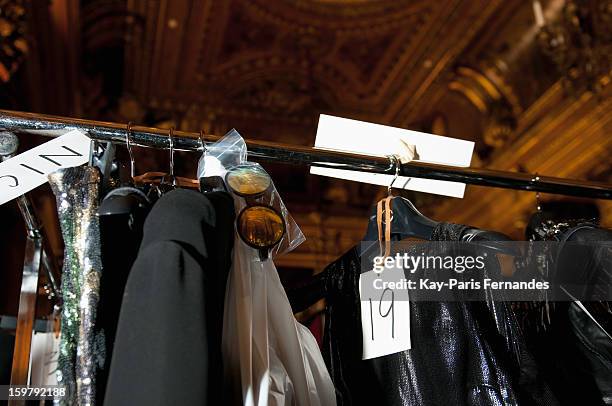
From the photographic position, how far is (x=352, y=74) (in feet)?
12.7

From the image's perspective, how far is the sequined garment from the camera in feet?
1.80

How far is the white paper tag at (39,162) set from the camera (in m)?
0.65

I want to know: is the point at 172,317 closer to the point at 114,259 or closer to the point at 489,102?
the point at 114,259

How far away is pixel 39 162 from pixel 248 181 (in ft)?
0.79

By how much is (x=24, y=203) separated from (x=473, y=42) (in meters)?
3.15

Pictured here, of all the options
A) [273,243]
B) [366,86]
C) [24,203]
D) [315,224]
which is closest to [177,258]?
[273,243]

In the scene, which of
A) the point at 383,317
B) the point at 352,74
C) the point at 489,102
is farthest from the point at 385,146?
the point at 352,74

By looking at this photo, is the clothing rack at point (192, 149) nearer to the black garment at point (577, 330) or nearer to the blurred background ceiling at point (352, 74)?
the black garment at point (577, 330)

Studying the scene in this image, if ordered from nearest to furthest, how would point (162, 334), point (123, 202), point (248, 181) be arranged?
point (162, 334) → point (123, 202) → point (248, 181)

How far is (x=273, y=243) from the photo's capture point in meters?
0.66

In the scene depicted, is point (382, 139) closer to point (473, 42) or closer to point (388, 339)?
point (388, 339)

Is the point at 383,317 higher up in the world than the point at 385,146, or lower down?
lower down

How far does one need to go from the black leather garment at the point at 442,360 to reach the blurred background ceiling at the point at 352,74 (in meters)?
1.95

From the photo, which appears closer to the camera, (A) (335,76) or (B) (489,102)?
(B) (489,102)
